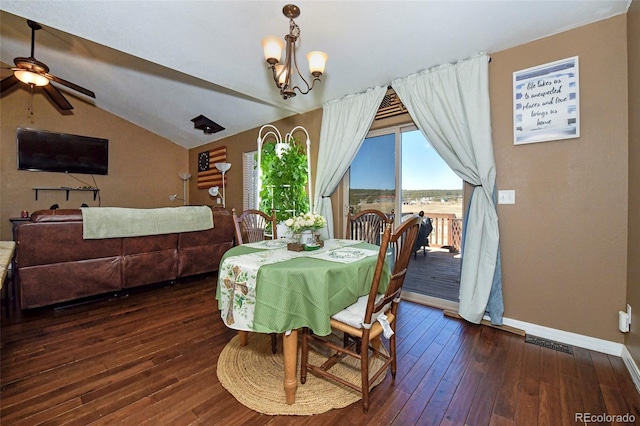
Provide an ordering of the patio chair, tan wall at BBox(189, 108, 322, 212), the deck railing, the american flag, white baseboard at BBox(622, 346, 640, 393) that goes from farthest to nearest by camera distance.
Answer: the american flag
the deck railing
the patio chair
tan wall at BBox(189, 108, 322, 212)
white baseboard at BBox(622, 346, 640, 393)

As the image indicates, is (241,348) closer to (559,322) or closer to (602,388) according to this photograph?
(602,388)

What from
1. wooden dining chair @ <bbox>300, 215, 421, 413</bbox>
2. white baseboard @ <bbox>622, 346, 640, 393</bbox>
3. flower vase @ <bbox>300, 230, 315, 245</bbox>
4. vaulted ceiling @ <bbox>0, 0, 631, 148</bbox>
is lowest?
white baseboard @ <bbox>622, 346, 640, 393</bbox>

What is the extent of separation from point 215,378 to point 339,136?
2.86 metres

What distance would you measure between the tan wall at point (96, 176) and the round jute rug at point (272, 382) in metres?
5.23

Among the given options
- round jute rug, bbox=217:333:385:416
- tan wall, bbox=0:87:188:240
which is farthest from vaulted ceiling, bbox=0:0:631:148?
round jute rug, bbox=217:333:385:416

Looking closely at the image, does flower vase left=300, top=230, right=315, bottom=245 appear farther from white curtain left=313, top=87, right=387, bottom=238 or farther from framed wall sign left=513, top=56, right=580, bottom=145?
framed wall sign left=513, top=56, right=580, bottom=145

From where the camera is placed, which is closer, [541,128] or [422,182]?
[541,128]

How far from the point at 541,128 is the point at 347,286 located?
2094mm

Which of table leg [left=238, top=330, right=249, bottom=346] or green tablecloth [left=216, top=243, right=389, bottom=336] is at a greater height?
green tablecloth [left=216, top=243, right=389, bottom=336]

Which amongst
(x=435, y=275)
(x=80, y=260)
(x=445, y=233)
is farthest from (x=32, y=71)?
(x=445, y=233)

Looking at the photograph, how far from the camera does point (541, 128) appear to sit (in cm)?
218

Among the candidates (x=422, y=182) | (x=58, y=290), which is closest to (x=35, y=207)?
(x=58, y=290)

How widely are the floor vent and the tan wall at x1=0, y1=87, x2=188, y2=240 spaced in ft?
22.4

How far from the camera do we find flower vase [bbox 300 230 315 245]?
191 cm
